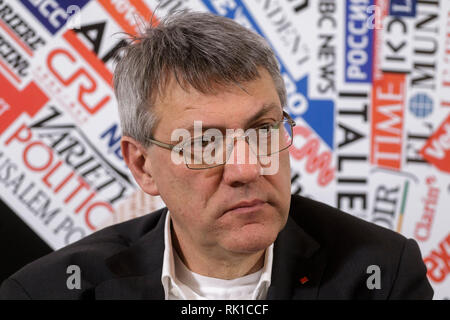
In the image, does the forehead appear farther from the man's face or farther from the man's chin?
the man's chin

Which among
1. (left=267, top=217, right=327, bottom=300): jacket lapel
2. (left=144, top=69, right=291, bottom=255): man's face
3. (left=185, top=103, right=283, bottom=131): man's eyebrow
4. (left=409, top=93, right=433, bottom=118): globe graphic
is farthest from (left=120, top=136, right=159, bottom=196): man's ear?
(left=409, top=93, right=433, bottom=118): globe graphic

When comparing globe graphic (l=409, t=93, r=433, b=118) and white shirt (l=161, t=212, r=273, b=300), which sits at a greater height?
white shirt (l=161, t=212, r=273, b=300)

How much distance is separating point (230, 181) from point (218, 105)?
0.54ft

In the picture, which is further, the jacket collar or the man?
the jacket collar

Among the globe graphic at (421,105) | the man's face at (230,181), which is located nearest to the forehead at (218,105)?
the man's face at (230,181)

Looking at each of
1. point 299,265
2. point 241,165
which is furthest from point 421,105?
point 241,165

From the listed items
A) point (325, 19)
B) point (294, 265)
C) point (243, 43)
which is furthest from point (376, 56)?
point (294, 265)

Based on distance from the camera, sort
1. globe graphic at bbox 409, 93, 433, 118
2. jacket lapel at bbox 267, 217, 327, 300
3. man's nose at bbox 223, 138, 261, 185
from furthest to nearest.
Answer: globe graphic at bbox 409, 93, 433, 118 < jacket lapel at bbox 267, 217, 327, 300 < man's nose at bbox 223, 138, 261, 185

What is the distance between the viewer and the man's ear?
1.14 m

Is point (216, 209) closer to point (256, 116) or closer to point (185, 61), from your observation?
point (256, 116)

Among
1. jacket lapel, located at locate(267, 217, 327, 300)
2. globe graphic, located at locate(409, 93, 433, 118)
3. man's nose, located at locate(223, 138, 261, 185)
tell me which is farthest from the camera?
globe graphic, located at locate(409, 93, 433, 118)

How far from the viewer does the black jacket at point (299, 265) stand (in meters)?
1.08

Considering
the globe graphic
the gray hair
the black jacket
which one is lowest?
the globe graphic

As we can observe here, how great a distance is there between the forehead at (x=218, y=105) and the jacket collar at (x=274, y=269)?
0.37 m
